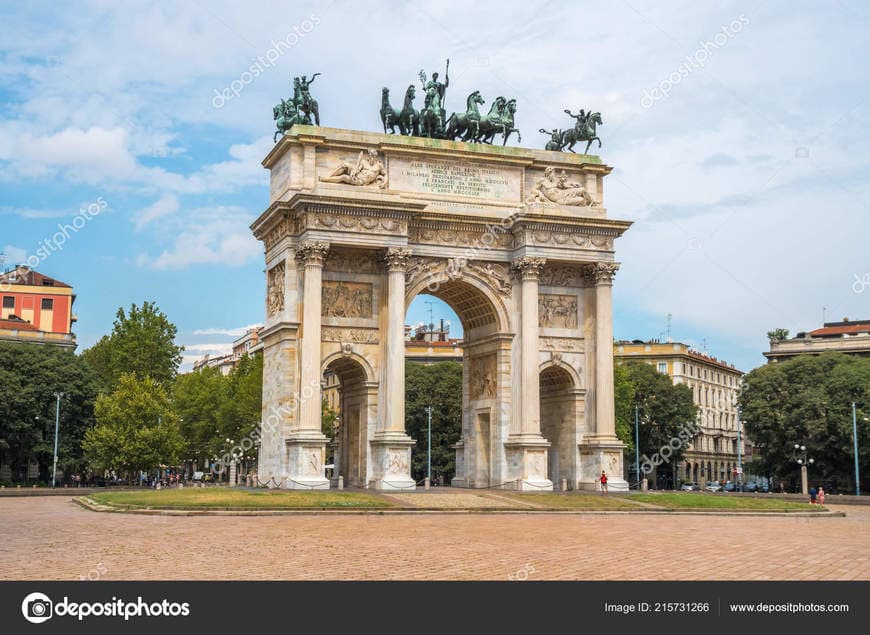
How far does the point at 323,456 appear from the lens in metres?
46.4

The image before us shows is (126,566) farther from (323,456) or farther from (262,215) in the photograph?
(262,215)

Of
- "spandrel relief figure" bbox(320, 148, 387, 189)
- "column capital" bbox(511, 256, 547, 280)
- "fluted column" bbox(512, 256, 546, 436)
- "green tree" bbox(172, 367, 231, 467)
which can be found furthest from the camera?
"green tree" bbox(172, 367, 231, 467)

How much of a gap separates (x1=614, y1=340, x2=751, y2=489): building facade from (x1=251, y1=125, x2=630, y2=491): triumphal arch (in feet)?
186

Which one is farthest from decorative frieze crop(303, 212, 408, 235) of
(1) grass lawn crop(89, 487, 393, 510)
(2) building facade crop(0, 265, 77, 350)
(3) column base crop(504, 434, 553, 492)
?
(2) building facade crop(0, 265, 77, 350)

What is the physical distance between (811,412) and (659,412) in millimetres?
23684

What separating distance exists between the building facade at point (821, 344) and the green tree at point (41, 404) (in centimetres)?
6340

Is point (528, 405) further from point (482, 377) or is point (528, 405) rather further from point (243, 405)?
point (243, 405)

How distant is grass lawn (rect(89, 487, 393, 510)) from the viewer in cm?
3591

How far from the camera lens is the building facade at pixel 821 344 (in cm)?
10200

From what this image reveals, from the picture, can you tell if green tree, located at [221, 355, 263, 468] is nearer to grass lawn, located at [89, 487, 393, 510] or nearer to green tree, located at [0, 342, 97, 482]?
green tree, located at [0, 342, 97, 482]

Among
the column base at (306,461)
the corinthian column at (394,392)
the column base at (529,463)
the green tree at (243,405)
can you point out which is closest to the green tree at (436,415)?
the green tree at (243,405)
